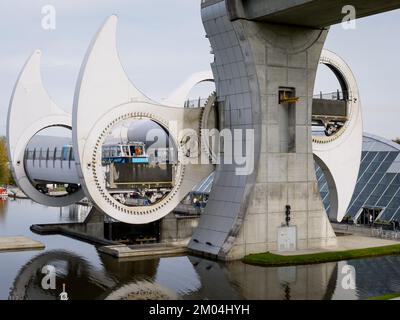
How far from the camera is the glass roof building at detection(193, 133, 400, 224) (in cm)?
4050

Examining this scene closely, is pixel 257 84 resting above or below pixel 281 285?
above

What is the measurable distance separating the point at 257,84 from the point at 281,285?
9.93 m

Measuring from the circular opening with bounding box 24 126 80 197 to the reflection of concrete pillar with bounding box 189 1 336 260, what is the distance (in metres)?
12.2

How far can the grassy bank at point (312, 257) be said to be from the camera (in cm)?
2882

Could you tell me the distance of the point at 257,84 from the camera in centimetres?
3028

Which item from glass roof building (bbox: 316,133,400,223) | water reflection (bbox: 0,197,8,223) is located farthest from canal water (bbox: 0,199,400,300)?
water reflection (bbox: 0,197,8,223)

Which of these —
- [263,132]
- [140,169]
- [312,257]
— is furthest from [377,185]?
[140,169]

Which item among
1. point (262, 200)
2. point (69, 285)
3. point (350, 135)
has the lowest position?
point (69, 285)

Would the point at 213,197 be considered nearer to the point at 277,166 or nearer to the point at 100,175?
the point at 277,166

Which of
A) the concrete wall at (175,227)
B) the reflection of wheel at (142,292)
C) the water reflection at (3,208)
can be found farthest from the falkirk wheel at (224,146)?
the water reflection at (3,208)

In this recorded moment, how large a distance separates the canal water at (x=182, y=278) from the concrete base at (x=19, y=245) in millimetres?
917

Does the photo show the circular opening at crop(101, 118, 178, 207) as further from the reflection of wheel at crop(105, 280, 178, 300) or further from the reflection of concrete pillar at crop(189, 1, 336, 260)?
the reflection of wheel at crop(105, 280, 178, 300)
